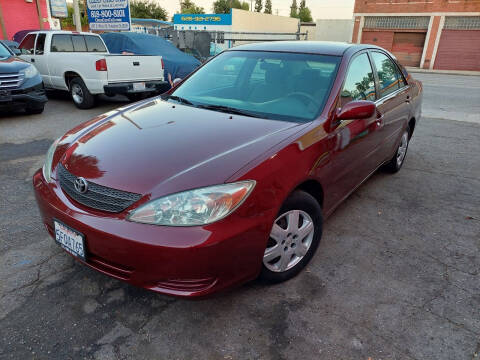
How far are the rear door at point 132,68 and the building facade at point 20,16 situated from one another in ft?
53.7

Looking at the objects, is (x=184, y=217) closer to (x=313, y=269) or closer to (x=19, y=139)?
(x=313, y=269)

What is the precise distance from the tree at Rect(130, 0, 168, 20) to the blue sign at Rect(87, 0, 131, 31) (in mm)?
39027

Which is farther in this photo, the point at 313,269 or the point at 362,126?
the point at 362,126

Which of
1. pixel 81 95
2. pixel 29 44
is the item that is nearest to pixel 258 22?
pixel 29 44

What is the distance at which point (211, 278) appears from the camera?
1.96m

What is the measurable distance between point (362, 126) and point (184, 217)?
1922 millimetres

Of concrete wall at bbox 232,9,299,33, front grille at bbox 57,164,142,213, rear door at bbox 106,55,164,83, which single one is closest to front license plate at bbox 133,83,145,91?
rear door at bbox 106,55,164,83

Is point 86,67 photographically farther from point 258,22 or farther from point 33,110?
point 258,22

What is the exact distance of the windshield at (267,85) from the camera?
2803 mm

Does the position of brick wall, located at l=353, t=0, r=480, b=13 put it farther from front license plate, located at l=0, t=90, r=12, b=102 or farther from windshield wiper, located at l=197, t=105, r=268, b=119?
windshield wiper, located at l=197, t=105, r=268, b=119

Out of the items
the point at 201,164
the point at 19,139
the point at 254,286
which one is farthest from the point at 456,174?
the point at 19,139

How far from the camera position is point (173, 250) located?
1.83m

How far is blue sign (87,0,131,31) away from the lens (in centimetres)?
1326

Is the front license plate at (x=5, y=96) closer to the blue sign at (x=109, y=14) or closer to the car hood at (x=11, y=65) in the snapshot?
the car hood at (x=11, y=65)
